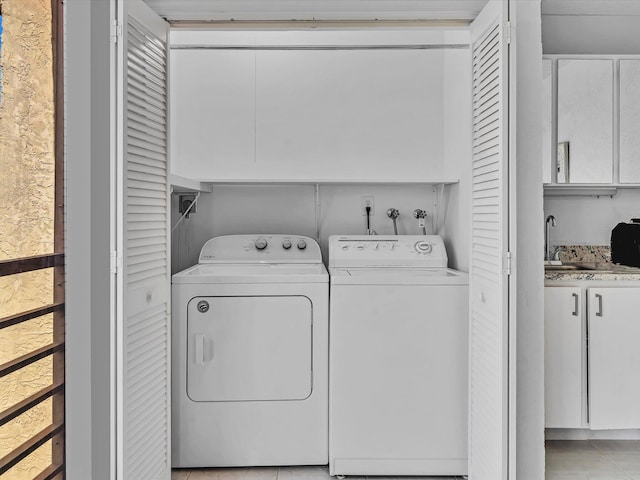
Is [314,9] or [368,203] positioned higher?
[314,9]

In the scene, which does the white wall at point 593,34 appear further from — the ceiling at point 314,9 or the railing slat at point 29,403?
the railing slat at point 29,403

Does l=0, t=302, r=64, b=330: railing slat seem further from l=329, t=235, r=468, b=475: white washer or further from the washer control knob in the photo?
the washer control knob

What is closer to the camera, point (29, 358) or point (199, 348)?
point (29, 358)

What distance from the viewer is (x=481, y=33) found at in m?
2.14

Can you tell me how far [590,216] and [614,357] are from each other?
2.95 ft

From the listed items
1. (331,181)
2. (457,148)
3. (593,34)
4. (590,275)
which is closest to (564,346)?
(590,275)

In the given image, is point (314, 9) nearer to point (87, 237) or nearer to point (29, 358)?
point (87, 237)

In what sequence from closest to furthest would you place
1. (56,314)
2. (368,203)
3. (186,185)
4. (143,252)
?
(56,314)
(143,252)
(186,185)
(368,203)

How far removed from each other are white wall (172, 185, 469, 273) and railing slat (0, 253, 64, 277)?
1.49 metres

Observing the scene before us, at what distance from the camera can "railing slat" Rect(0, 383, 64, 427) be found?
1466 mm

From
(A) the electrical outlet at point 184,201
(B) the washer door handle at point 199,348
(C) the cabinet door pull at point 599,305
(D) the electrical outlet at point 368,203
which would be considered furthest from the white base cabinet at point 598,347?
(A) the electrical outlet at point 184,201

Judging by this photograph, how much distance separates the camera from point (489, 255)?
6.88ft

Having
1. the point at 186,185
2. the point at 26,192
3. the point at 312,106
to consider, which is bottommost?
the point at 26,192

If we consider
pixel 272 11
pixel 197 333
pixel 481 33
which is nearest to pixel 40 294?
pixel 197 333
